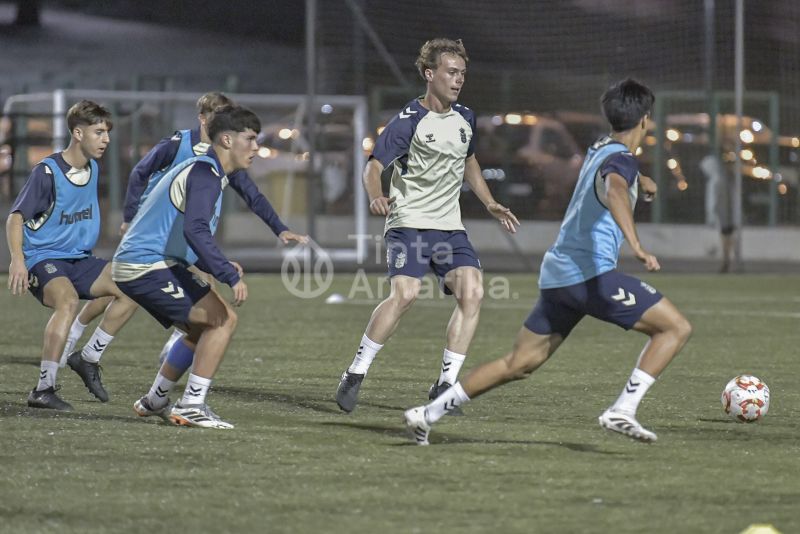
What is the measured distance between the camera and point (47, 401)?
780cm

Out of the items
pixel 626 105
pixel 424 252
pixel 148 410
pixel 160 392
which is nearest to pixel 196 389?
pixel 160 392

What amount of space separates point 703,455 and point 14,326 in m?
8.19

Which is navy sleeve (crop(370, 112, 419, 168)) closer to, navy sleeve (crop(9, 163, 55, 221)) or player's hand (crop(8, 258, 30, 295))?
navy sleeve (crop(9, 163, 55, 221))

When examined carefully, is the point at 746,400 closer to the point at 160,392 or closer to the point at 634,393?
the point at 634,393

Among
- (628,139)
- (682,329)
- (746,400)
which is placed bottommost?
(746,400)

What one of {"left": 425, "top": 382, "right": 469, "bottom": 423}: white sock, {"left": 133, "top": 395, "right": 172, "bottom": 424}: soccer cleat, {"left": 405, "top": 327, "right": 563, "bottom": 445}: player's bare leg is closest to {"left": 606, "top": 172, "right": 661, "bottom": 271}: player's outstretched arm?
{"left": 405, "top": 327, "right": 563, "bottom": 445}: player's bare leg

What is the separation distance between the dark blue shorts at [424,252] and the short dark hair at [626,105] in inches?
66.8

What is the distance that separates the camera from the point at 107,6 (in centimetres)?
3728

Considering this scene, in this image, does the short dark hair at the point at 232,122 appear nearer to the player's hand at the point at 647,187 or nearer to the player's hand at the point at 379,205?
the player's hand at the point at 379,205

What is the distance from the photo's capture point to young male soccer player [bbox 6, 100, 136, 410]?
792 cm

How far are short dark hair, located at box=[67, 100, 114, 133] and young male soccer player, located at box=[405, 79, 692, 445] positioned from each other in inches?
107

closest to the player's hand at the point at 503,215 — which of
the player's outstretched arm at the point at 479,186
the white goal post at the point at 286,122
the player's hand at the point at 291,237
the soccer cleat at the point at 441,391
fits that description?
the player's outstretched arm at the point at 479,186

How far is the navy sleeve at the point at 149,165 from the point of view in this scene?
29.5ft

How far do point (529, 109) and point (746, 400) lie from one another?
17392mm
